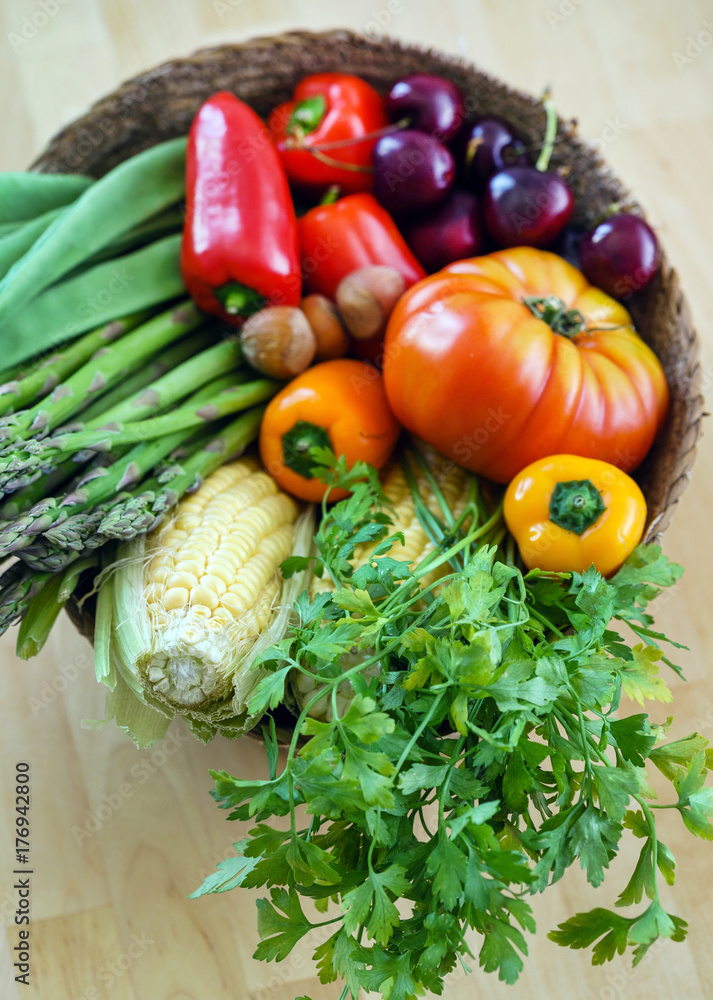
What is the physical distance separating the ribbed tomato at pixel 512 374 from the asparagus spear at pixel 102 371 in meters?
0.30

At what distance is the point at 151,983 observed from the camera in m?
0.97

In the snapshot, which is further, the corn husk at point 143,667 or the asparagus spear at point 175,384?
the asparagus spear at point 175,384

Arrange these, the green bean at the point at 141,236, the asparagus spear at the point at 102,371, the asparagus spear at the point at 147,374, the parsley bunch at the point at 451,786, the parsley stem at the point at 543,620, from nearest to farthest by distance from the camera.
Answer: the parsley bunch at the point at 451,786
the parsley stem at the point at 543,620
the asparagus spear at the point at 102,371
the asparagus spear at the point at 147,374
the green bean at the point at 141,236

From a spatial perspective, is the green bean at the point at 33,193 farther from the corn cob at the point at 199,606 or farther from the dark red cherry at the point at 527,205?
the dark red cherry at the point at 527,205

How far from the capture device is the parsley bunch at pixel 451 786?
644 millimetres

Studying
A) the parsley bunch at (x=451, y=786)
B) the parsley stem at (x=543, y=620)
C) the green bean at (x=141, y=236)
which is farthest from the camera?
the green bean at (x=141, y=236)

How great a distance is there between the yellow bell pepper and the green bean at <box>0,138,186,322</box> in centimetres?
65

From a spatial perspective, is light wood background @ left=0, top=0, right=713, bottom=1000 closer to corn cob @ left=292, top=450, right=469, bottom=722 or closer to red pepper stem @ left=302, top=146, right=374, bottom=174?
corn cob @ left=292, top=450, right=469, bottom=722

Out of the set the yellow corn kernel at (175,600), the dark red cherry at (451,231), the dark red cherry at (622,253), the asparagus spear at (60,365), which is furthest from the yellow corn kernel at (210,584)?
the dark red cherry at (622,253)

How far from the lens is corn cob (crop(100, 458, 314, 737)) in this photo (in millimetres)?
841

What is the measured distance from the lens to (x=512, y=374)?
0.97m

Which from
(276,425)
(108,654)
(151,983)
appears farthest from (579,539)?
(151,983)

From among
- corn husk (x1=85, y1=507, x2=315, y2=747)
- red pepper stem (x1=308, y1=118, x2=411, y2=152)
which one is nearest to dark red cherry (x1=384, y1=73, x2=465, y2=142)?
red pepper stem (x1=308, y1=118, x2=411, y2=152)

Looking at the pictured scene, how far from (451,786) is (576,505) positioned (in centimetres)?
35
